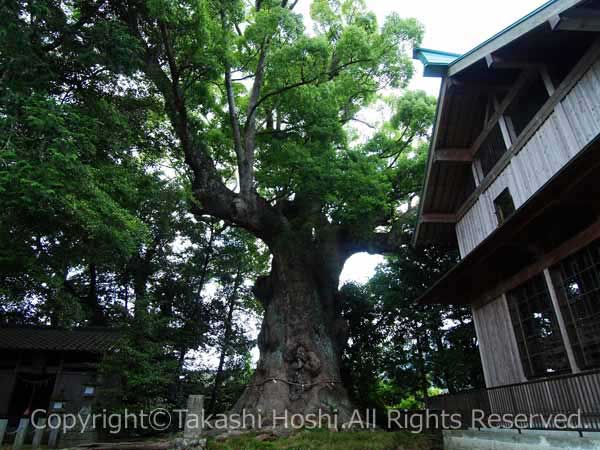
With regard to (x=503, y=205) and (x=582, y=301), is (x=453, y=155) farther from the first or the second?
(x=582, y=301)

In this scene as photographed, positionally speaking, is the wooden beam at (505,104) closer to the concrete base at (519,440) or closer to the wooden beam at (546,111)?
the wooden beam at (546,111)

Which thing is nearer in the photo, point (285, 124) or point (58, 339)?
point (58, 339)

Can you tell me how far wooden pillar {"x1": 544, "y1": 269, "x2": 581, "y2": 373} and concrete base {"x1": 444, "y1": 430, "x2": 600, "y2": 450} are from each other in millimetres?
1325

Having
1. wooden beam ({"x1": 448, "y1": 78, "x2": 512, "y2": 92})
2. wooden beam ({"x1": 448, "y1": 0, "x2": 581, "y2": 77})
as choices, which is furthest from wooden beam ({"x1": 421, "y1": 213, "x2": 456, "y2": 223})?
wooden beam ({"x1": 448, "y1": 0, "x2": 581, "y2": 77})

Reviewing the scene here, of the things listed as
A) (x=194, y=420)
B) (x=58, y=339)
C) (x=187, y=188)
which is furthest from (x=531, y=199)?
(x=58, y=339)

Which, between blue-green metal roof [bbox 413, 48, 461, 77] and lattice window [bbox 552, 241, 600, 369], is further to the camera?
blue-green metal roof [bbox 413, 48, 461, 77]

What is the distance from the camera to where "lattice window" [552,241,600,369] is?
222 inches

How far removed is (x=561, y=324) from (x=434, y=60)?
614cm

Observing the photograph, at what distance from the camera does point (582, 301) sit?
19.5 ft

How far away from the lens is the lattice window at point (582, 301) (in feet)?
18.5

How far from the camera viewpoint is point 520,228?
6.01 metres

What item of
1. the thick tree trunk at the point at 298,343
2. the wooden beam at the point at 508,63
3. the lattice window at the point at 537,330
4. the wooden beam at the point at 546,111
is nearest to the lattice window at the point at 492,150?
the wooden beam at the point at 546,111

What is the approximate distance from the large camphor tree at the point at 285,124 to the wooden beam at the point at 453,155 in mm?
2612

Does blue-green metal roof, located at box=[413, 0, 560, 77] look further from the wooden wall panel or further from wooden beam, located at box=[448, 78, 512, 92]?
the wooden wall panel
